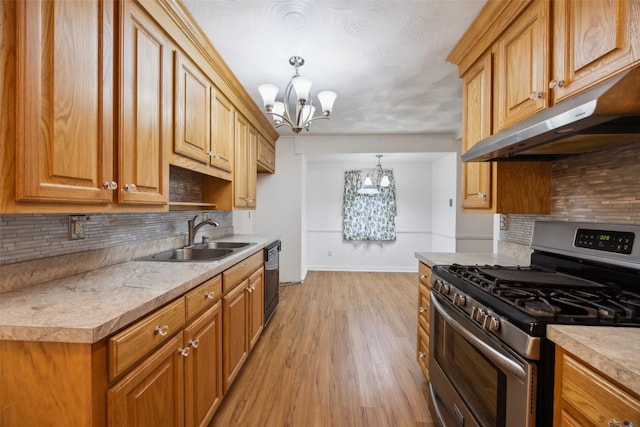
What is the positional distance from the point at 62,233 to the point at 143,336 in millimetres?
750

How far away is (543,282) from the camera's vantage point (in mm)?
1286

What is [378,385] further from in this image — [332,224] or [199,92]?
[332,224]

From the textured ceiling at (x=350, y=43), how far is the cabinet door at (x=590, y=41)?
21.9 inches

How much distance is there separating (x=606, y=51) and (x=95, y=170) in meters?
1.97

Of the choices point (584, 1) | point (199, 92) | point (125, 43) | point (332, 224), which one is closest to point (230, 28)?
point (199, 92)

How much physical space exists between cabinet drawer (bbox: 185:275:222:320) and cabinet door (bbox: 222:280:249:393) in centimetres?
15

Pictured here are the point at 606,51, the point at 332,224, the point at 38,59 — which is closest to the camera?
the point at 38,59

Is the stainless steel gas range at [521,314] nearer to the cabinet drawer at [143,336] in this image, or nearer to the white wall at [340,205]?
the cabinet drawer at [143,336]

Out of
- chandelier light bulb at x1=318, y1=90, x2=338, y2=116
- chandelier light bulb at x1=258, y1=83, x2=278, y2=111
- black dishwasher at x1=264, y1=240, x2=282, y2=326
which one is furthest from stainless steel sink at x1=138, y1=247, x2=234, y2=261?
chandelier light bulb at x1=318, y1=90, x2=338, y2=116

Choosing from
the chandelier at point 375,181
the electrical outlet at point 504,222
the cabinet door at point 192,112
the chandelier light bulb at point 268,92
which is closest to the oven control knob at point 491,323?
the electrical outlet at point 504,222

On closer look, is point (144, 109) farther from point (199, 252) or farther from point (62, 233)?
point (199, 252)

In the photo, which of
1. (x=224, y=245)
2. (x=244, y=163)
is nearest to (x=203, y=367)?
(x=224, y=245)

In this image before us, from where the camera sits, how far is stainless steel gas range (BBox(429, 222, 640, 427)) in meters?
0.88

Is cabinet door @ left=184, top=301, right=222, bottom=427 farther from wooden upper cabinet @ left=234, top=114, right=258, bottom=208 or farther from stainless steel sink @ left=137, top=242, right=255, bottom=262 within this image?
wooden upper cabinet @ left=234, top=114, right=258, bottom=208
